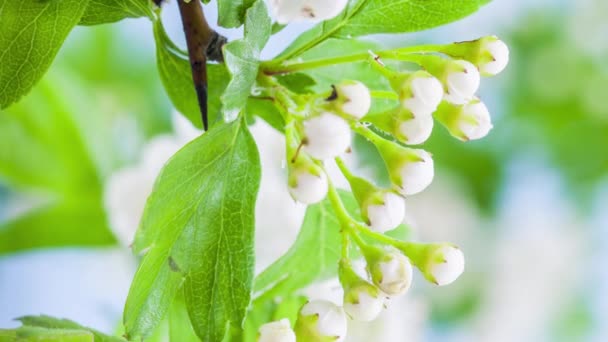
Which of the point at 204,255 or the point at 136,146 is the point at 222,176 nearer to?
the point at 204,255

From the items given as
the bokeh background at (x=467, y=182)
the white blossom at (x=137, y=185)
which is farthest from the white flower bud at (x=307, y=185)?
the bokeh background at (x=467, y=182)

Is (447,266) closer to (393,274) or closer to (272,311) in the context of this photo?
(393,274)

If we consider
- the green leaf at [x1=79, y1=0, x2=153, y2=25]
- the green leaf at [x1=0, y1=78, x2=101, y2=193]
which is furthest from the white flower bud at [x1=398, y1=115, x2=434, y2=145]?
the green leaf at [x1=0, y1=78, x2=101, y2=193]

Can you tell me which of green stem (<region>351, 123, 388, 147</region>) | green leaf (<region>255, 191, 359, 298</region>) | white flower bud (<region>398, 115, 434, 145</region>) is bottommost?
white flower bud (<region>398, 115, 434, 145</region>)

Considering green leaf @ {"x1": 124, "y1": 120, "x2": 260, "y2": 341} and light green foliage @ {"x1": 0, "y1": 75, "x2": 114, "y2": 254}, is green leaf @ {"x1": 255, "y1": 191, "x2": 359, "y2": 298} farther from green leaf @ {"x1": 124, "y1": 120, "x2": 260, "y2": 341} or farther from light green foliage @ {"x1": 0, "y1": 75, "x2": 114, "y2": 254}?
light green foliage @ {"x1": 0, "y1": 75, "x2": 114, "y2": 254}

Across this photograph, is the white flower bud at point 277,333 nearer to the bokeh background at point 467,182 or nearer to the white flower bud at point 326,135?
the white flower bud at point 326,135

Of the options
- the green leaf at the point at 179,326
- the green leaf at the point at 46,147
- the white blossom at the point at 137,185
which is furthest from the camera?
the green leaf at the point at 46,147

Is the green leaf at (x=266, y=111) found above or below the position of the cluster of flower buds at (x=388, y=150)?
above
